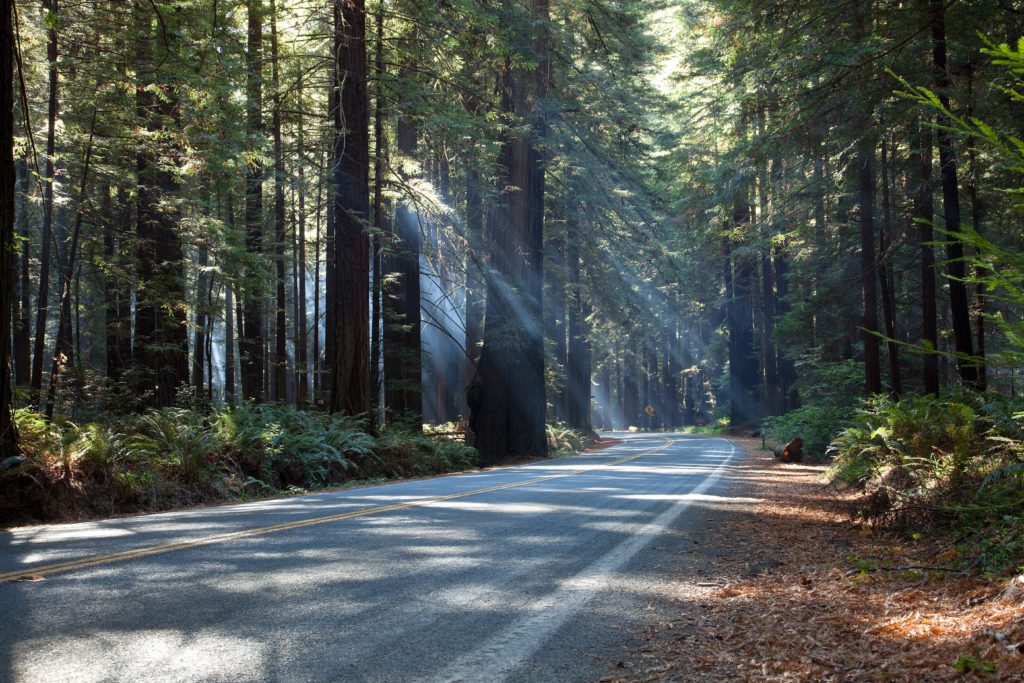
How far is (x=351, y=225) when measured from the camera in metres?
17.5

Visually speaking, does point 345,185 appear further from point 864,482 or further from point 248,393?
point 864,482

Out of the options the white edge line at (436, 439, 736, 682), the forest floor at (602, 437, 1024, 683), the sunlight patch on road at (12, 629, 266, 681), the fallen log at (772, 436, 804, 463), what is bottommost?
the fallen log at (772, 436, 804, 463)

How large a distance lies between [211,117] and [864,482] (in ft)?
46.0

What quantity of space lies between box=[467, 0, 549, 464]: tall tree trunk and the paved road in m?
13.1

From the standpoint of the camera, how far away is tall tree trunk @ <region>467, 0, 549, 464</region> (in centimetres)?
2116

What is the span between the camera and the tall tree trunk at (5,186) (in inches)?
333

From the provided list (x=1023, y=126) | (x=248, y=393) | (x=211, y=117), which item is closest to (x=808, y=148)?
(x=1023, y=126)

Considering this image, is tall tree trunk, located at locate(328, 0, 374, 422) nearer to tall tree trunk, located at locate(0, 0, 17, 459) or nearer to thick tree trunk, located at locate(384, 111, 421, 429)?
thick tree trunk, located at locate(384, 111, 421, 429)

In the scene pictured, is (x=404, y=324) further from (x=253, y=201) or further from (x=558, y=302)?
(x=558, y=302)

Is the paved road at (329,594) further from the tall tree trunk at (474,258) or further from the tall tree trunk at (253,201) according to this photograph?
the tall tree trunk at (474,258)

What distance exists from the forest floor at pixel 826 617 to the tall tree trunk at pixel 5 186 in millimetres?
7696

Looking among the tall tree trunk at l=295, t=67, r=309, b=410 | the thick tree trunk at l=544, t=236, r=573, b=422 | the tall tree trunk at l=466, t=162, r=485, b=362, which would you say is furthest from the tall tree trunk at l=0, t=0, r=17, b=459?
the thick tree trunk at l=544, t=236, r=573, b=422

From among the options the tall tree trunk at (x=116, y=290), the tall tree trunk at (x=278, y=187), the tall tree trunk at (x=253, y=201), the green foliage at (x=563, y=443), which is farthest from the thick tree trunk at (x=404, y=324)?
the tall tree trunk at (x=116, y=290)

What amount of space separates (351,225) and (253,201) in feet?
22.4
